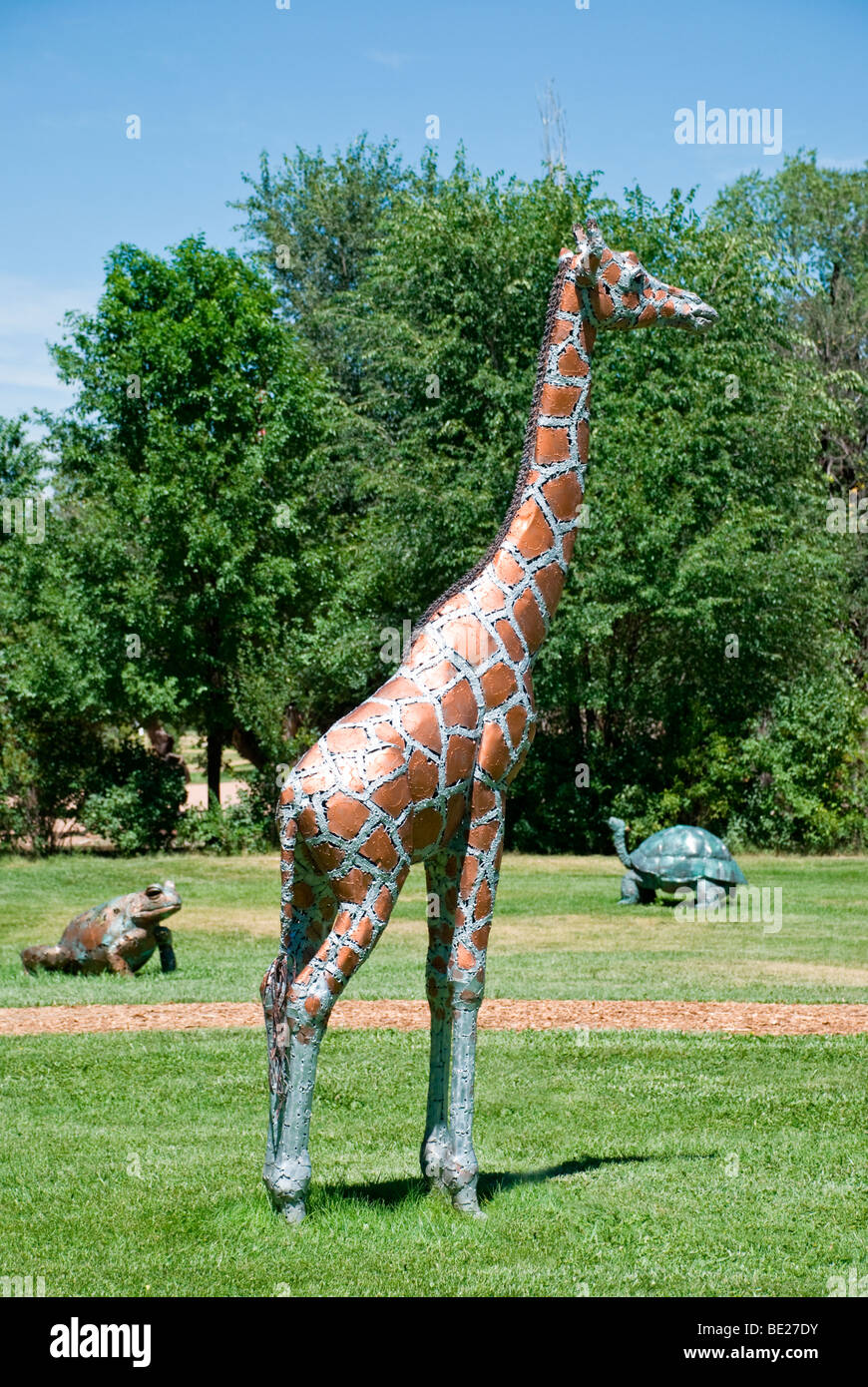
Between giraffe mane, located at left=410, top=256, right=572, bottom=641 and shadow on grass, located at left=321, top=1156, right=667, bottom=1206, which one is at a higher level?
giraffe mane, located at left=410, top=256, right=572, bottom=641

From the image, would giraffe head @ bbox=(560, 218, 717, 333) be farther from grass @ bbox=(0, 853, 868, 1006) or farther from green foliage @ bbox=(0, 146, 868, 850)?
green foliage @ bbox=(0, 146, 868, 850)

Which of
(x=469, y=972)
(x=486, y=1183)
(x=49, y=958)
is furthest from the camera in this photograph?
(x=49, y=958)

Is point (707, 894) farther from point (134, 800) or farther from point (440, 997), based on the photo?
point (440, 997)

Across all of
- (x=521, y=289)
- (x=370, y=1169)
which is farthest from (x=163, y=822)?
(x=370, y=1169)

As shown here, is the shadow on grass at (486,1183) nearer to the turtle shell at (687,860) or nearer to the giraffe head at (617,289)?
the giraffe head at (617,289)

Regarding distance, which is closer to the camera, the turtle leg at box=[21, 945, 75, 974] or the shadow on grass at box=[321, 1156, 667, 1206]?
the shadow on grass at box=[321, 1156, 667, 1206]

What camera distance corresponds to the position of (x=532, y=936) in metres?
17.8

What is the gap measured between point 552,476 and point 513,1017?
21.4 ft

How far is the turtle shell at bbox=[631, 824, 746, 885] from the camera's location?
2003 cm

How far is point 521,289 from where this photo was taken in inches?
1056

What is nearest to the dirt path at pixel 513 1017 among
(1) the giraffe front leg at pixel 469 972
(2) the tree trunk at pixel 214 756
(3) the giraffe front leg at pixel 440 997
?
(3) the giraffe front leg at pixel 440 997

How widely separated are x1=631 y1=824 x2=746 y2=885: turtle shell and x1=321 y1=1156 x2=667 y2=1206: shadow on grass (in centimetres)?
1233

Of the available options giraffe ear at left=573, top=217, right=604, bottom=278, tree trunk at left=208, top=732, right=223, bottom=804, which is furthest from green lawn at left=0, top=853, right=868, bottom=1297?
tree trunk at left=208, top=732, right=223, bottom=804

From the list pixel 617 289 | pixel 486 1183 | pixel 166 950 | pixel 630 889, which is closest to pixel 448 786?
pixel 486 1183
